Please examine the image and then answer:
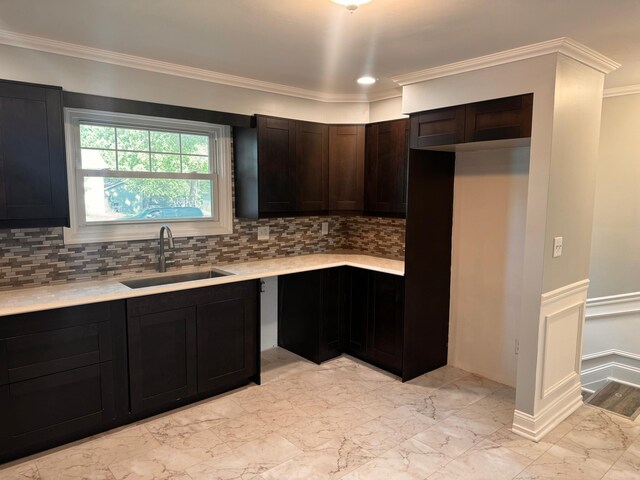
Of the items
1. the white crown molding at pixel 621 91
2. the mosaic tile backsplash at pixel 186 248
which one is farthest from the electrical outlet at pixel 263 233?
the white crown molding at pixel 621 91

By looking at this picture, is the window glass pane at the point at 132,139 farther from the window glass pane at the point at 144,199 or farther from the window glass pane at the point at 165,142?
the window glass pane at the point at 144,199

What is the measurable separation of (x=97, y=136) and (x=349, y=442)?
2641 millimetres

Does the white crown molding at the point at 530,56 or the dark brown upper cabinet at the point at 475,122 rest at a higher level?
the white crown molding at the point at 530,56

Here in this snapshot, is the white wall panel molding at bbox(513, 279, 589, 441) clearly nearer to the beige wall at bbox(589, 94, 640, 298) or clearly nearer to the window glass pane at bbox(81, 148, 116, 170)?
the beige wall at bbox(589, 94, 640, 298)

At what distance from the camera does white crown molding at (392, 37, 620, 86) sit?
7.97 feet

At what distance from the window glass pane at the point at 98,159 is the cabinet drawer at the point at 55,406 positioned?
138 centimetres

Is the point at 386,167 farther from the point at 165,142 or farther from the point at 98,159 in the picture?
the point at 98,159

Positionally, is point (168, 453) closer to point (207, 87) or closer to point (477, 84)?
point (207, 87)

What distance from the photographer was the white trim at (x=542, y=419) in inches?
105

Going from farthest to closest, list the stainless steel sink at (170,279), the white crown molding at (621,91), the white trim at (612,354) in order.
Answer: the white trim at (612,354) < the white crown molding at (621,91) < the stainless steel sink at (170,279)

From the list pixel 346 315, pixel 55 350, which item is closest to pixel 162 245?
pixel 55 350

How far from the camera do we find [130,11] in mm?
2104

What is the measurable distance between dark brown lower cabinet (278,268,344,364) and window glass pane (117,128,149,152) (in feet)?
5.31

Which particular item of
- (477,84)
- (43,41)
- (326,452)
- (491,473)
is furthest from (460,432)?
(43,41)
